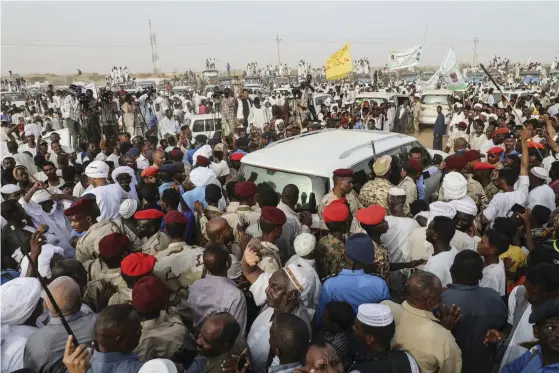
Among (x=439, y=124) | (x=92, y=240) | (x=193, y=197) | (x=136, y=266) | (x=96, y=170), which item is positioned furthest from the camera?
(x=439, y=124)

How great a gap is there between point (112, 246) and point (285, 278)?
143 cm

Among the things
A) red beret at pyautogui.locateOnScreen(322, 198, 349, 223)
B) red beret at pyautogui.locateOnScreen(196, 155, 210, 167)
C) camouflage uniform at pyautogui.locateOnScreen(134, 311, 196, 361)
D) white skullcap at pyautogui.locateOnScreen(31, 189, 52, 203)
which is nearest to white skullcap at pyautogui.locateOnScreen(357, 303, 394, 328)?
camouflage uniform at pyautogui.locateOnScreen(134, 311, 196, 361)

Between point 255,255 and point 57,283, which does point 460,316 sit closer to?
point 255,255

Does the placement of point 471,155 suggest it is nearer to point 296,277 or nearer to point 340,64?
point 296,277

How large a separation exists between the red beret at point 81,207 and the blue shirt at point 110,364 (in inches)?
85.5

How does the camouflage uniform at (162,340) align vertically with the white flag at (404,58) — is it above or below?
below

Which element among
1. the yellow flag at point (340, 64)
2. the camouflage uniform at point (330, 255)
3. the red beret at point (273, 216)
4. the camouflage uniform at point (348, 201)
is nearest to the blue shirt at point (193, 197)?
the camouflage uniform at point (348, 201)

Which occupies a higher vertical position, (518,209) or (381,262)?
(518,209)

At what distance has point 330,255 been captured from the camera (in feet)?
11.3

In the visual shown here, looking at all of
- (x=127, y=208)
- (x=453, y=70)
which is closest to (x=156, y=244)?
(x=127, y=208)

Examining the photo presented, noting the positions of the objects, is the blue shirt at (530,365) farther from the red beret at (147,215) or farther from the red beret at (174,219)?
the red beret at (147,215)

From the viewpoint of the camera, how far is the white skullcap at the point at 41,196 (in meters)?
4.43

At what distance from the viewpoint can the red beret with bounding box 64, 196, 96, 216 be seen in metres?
3.85

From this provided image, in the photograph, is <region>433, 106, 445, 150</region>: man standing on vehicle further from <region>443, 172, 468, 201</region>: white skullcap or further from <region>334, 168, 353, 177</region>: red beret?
<region>334, 168, 353, 177</region>: red beret
